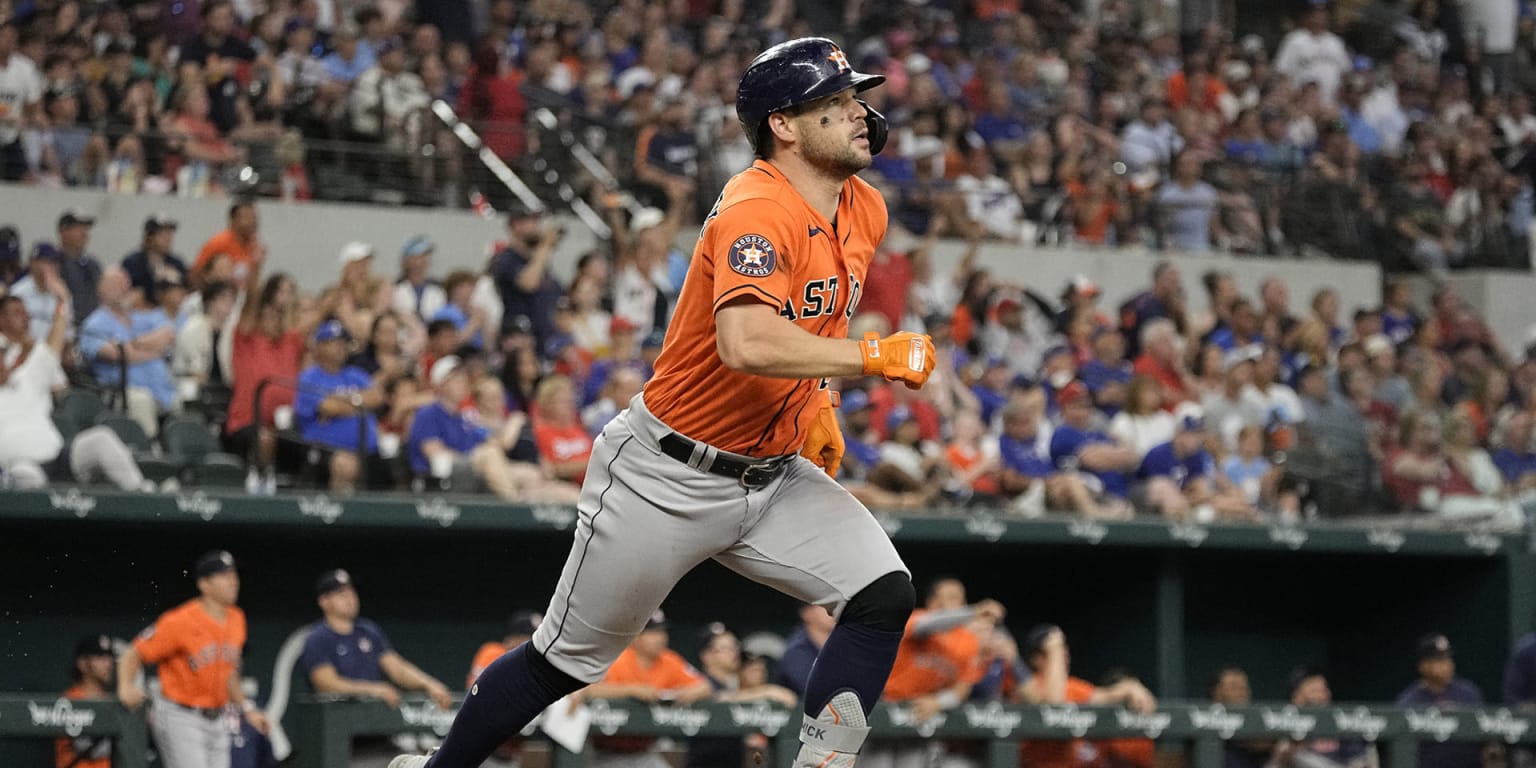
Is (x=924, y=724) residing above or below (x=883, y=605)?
below

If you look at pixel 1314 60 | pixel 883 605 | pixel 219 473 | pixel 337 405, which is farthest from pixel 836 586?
pixel 1314 60

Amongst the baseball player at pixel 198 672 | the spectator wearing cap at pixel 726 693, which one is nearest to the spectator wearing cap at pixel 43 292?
the baseball player at pixel 198 672

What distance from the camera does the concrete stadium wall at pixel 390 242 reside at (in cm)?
1221

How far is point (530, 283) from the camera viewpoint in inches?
478

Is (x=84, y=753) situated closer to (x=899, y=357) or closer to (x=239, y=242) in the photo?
(x=239, y=242)

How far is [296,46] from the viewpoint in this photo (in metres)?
13.4

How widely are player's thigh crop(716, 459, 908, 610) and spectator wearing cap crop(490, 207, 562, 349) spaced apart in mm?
7109

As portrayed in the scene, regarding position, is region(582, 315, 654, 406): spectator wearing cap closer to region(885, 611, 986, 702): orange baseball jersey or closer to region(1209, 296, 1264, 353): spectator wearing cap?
region(885, 611, 986, 702): orange baseball jersey

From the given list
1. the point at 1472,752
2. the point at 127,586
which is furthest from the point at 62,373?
the point at 1472,752

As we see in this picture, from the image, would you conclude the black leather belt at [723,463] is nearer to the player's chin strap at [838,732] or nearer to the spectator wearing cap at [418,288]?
the player's chin strap at [838,732]

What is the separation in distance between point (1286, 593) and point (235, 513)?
6.93 m

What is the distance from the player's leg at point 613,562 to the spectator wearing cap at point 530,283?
7.01 m

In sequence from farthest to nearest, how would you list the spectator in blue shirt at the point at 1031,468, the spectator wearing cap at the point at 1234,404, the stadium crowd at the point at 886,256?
the spectator wearing cap at the point at 1234,404 < the spectator in blue shirt at the point at 1031,468 < the stadium crowd at the point at 886,256

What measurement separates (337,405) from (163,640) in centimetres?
180
